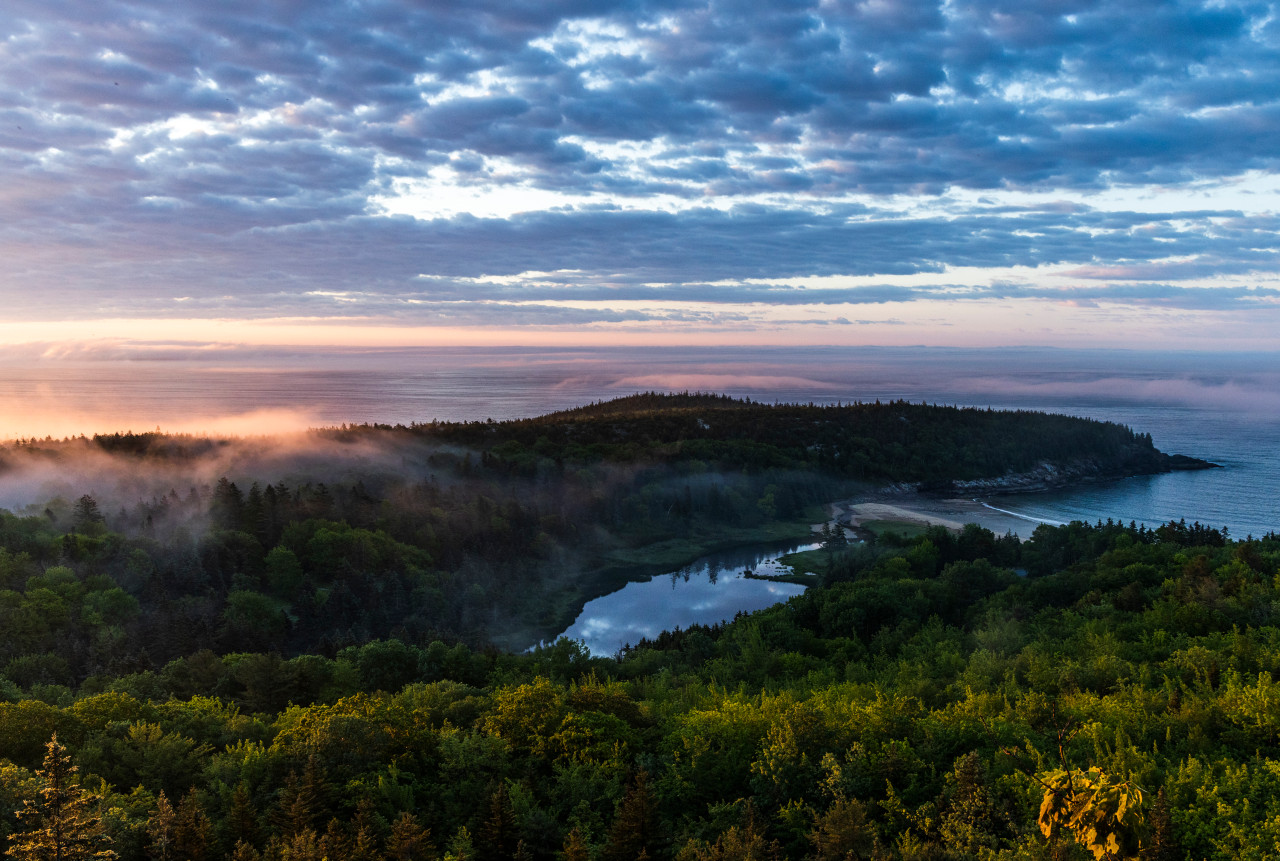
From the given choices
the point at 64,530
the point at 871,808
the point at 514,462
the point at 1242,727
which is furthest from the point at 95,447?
the point at 1242,727

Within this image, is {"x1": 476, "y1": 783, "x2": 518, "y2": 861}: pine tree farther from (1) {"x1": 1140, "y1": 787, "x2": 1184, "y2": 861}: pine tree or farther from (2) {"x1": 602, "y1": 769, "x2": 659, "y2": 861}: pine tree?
(1) {"x1": 1140, "y1": 787, "x2": 1184, "y2": 861}: pine tree

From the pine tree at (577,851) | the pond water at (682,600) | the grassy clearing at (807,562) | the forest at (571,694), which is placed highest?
the pine tree at (577,851)

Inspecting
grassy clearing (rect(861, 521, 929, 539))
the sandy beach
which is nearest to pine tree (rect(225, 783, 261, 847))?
grassy clearing (rect(861, 521, 929, 539))

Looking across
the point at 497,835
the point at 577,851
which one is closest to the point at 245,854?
the point at 497,835

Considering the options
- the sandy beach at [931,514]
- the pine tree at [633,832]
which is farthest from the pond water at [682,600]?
the pine tree at [633,832]

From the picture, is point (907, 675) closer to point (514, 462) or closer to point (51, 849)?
point (51, 849)

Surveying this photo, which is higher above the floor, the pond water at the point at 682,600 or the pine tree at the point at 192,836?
the pine tree at the point at 192,836

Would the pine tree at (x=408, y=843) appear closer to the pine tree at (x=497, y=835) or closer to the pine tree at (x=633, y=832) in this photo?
the pine tree at (x=497, y=835)
